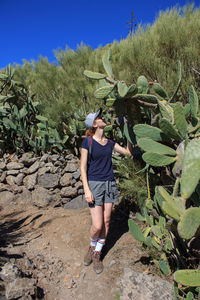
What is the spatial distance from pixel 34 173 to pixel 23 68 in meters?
3.56

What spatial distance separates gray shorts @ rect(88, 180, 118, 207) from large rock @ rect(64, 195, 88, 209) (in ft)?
4.82

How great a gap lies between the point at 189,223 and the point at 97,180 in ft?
4.68

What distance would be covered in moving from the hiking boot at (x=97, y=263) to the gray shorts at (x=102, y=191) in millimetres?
542

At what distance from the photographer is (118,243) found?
9.25 ft

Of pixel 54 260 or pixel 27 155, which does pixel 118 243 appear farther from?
pixel 27 155

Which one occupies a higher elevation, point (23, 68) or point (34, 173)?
point (23, 68)

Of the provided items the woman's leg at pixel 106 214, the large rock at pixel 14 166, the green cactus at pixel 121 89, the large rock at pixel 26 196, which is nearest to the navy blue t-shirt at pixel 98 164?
the woman's leg at pixel 106 214

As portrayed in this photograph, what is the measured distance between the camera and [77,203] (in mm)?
3941

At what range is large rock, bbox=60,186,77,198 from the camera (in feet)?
13.2

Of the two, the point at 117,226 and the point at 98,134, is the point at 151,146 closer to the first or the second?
the point at 98,134

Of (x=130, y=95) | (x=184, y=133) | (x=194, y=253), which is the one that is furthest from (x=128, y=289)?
(x=130, y=95)

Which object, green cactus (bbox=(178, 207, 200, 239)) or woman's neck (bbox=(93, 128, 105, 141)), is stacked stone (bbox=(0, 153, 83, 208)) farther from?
green cactus (bbox=(178, 207, 200, 239))

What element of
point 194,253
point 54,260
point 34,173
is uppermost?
point 34,173

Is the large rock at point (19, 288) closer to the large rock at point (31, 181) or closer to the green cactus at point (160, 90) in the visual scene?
the green cactus at point (160, 90)
